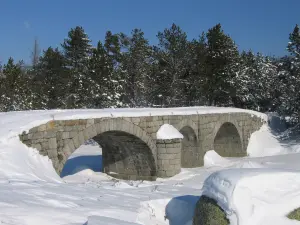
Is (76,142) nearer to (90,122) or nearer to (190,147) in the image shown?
(90,122)

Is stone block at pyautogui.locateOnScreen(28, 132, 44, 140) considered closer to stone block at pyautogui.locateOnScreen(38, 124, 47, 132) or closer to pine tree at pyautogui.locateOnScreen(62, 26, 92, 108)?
stone block at pyautogui.locateOnScreen(38, 124, 47, 132)

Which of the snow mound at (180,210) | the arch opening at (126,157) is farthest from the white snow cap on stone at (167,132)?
the snow mound at (180,210)

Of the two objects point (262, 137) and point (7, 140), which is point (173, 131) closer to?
point (7, 140)

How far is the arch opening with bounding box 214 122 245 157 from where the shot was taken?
63.5ft

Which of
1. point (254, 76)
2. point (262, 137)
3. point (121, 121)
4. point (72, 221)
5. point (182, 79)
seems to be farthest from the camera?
point (254, 76)

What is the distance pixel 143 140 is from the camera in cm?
1239

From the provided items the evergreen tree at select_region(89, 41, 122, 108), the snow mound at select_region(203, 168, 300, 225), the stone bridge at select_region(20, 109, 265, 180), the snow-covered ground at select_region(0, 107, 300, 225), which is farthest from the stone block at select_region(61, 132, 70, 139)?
the evergreen tree at select_region(89, 41, 122, 108)

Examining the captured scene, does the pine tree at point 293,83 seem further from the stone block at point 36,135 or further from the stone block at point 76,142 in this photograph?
the stone block at point 36,135

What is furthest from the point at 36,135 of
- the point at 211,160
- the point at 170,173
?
the point at 211,160

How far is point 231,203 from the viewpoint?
12.9ft

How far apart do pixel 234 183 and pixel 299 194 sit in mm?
776

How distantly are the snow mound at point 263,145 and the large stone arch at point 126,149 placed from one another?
855cm

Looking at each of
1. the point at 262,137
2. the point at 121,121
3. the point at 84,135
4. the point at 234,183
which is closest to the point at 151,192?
the point at 234,183

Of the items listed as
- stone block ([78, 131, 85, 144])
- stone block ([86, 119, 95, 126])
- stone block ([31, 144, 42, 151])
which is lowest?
stone block ([31, 144, 42, 151])
